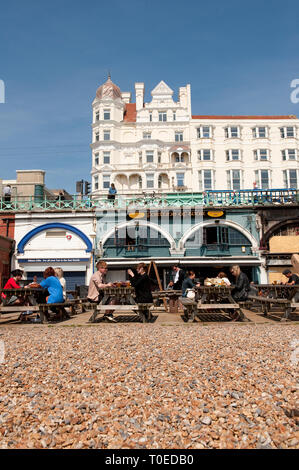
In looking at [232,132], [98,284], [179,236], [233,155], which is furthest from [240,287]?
[232,132]

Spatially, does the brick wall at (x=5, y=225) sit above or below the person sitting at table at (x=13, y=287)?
above

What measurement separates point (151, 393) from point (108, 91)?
43.3m

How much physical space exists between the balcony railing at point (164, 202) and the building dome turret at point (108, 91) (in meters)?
21.9

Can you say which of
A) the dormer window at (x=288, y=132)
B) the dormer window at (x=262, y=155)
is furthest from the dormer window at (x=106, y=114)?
the dormer window at (x=288, y=132)

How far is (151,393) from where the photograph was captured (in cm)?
342

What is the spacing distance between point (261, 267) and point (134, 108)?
97.8ft

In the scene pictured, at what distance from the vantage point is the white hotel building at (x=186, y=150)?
3812 cm

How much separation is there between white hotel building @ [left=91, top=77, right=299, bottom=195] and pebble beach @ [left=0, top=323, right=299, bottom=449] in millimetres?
32590

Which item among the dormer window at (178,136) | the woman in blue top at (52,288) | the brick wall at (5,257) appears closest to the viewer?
the woman in blue top at (52,288)

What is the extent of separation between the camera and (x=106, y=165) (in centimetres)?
3875

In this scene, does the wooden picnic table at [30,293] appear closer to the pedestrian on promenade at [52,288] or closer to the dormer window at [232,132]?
the pedestrian on promenade at [52,288]

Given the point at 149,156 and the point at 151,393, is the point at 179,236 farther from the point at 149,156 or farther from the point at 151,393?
the point at 151,393

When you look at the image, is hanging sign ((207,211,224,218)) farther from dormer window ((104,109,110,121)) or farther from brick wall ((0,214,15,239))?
dormer window ((104,109,110,121))
